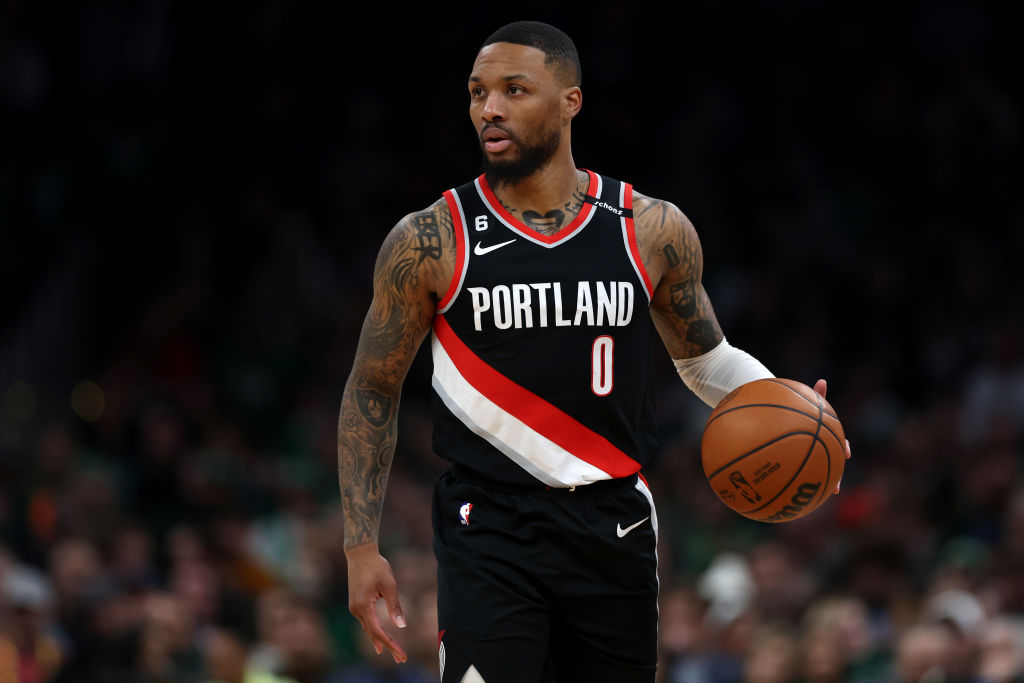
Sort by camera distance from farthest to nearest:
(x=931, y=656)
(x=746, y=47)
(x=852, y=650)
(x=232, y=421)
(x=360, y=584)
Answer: (x=746, y=47) < (x=232, y=421) < (x=852, y=650) < (x=931, y=656) < (x=360, y=584)

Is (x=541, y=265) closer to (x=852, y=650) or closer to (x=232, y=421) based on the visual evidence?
(x=852, y=650)

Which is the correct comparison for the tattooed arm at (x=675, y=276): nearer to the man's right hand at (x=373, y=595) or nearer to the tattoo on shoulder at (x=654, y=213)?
the tattoo on shoulder at (x=654, y=213)

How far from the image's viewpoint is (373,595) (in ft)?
13.9

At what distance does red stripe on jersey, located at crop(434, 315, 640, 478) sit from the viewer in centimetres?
425

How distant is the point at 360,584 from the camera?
4.25 meters

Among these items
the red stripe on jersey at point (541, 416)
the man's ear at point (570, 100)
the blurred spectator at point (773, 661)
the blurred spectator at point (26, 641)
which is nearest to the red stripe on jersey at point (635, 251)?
the man's ear at point (570, 100)

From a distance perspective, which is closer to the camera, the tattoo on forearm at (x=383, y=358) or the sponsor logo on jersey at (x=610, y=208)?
the tattoo on forearm at (x=383, y=358)

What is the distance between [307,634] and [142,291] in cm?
566

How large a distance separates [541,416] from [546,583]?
0.49 meters

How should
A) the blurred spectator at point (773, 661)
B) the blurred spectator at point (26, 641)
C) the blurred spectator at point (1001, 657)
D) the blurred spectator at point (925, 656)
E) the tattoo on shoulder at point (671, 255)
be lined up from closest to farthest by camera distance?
1. the tattoo on shoulder at point (671, 255)
2. the blurred spectator at point (1001, 657)
3. the blurred spectator at point (925, 656)
4. the blurred spectator at point (773, 661)
5. the blurred spectator at point (26, 641)

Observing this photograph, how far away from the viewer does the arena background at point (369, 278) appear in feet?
30.7

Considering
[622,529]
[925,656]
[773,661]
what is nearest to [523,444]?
[622,529]

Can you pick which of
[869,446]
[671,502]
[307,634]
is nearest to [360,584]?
[307,634]

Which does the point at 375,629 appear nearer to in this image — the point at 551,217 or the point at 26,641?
the point at 551,217
